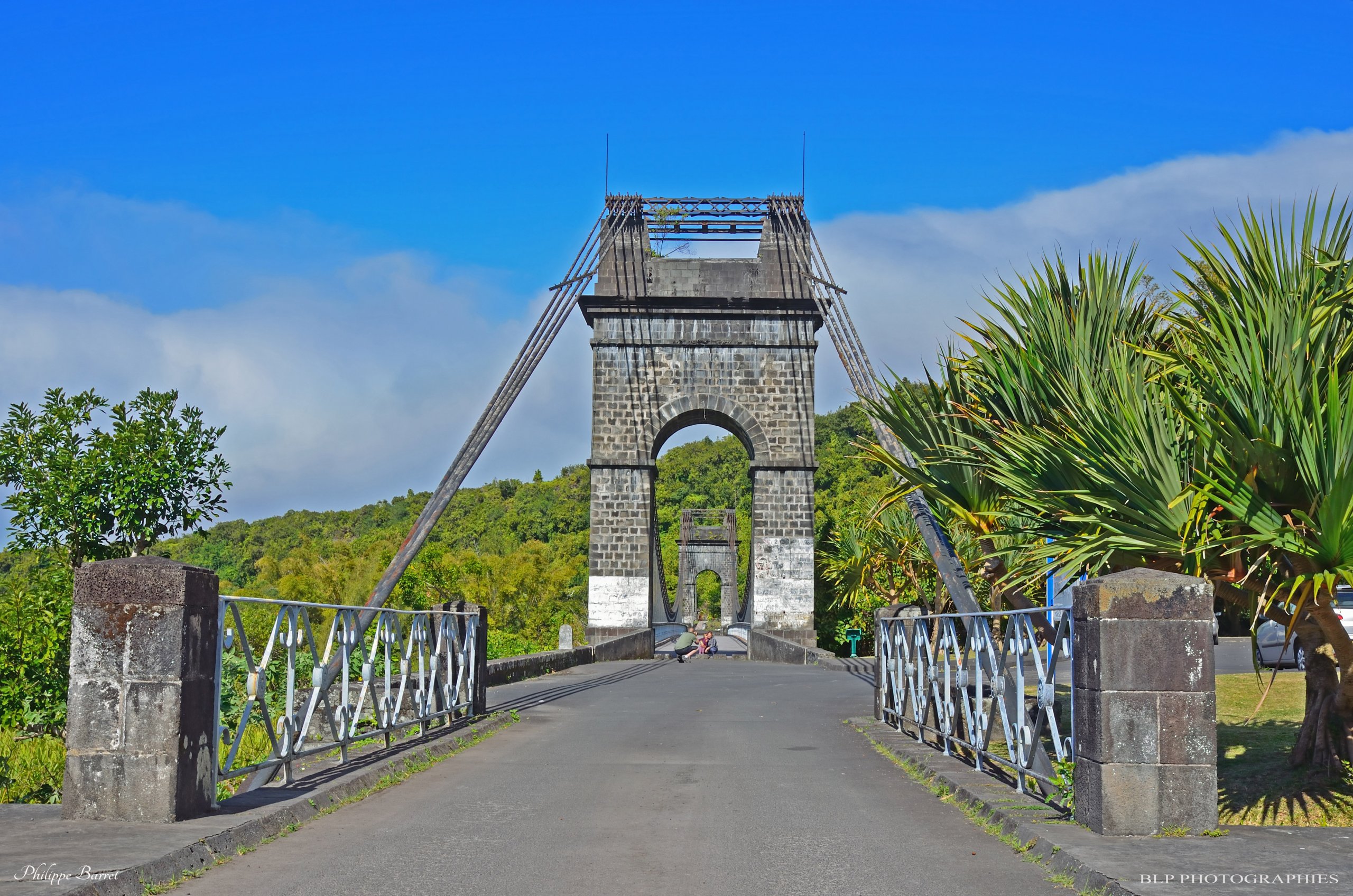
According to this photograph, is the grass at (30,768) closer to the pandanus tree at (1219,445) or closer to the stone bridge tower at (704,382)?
the pandanus tree at (1219,445)

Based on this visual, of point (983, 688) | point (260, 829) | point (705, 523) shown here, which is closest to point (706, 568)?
point (705, 523)

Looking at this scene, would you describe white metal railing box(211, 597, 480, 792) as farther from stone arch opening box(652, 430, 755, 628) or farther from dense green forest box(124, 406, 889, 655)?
stone arch opening box(652, 430, 755, 628)

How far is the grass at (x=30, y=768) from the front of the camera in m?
7.46

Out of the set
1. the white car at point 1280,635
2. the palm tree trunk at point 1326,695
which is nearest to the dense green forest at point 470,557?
the palm tree trunk at point 1326,695

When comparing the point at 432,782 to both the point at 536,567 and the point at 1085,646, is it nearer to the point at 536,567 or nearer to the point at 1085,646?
the point at 1085,646

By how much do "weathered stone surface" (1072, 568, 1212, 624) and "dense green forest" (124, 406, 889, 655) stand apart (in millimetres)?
6029

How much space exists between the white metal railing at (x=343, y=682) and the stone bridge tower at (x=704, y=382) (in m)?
15.3

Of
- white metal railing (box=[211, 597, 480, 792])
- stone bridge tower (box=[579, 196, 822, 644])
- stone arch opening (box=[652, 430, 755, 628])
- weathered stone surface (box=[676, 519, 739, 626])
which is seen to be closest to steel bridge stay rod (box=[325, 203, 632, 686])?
white metal railing (box=[211, 597, 480, 792])

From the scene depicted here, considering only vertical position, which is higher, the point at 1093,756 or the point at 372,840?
the point at 1093,756

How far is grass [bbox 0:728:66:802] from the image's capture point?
746cm

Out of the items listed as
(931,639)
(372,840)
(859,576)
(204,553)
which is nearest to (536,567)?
(859,576)

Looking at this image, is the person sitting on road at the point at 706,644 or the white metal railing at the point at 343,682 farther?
the person sitting on road at the point at 706,644

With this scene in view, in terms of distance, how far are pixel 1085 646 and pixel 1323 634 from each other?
2.03 meters

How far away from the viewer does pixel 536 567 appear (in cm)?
3656
